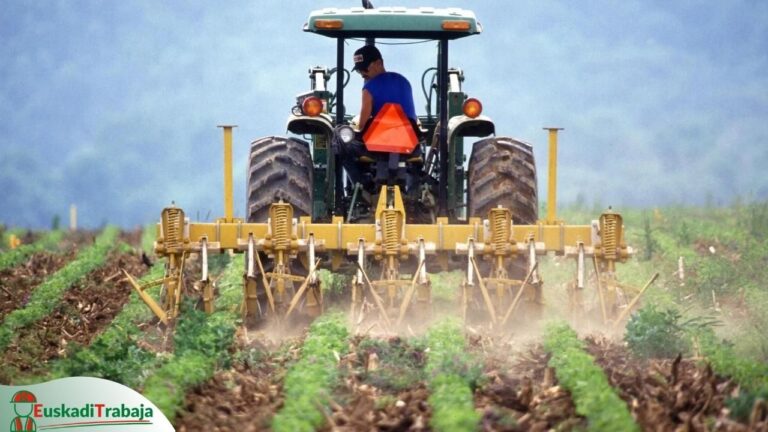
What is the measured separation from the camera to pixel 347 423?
28.4ft

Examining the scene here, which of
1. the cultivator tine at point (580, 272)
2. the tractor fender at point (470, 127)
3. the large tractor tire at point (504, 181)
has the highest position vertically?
the tractor fender at point (470, 127)

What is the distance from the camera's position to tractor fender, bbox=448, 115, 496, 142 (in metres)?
13.1

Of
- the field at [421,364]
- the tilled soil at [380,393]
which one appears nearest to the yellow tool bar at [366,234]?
the field at [421,364]

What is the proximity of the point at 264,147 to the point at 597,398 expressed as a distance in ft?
17.9

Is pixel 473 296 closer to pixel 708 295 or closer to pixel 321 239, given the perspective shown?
pixel 321 239

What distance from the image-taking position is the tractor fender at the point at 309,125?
1303cm

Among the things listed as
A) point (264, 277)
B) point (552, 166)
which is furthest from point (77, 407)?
point (552, 166)

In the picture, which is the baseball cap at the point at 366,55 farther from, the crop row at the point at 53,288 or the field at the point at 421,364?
the crop row at the point at 53,288

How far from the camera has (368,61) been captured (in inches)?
508

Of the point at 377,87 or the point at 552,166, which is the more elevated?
the point at 377,87

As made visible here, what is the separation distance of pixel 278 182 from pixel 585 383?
465 centimetres

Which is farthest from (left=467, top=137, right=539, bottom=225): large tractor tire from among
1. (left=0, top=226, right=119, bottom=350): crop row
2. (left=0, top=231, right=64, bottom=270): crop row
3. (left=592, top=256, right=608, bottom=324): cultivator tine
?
(left=0, top=231, right=64, bottom=270): crop row

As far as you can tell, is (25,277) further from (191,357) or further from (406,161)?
(191,357)

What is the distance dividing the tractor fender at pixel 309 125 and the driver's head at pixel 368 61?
0.53 meters
